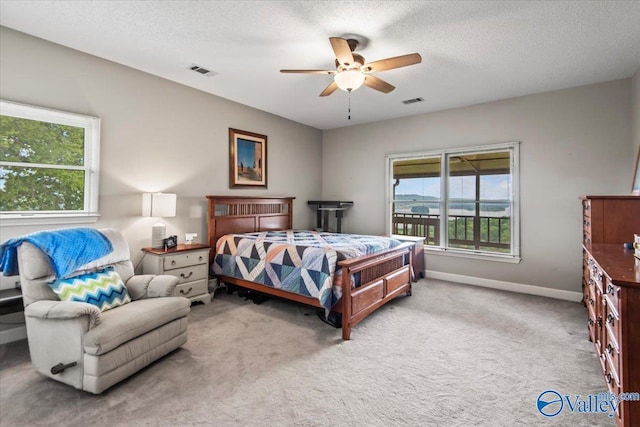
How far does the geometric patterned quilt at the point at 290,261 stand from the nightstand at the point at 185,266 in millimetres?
329

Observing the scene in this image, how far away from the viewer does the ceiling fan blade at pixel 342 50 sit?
93.7 inches

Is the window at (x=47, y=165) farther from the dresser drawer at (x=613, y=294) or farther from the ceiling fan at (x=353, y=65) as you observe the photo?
the dresser drawer at (x=613, y=294)

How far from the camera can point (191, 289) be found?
363 cm

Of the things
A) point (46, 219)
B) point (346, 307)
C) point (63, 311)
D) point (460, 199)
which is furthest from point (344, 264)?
point (460, 199)

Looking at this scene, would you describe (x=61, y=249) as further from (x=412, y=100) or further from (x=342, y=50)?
(x=412, y=100)

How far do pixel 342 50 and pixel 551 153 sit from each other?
337 cm

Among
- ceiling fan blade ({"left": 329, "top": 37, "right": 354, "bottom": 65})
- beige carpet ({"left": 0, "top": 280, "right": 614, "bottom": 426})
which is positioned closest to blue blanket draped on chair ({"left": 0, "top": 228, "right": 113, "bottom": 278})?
beige carpet ({"left": 0, "top": 280, "right": 614, "bottom": 426})

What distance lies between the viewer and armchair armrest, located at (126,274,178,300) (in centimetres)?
260

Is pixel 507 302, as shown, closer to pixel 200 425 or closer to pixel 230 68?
pixel 200 425

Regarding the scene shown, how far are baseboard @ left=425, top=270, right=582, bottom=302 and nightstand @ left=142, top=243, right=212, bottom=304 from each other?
354cm

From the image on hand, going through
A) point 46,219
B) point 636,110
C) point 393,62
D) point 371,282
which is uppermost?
point 393,62

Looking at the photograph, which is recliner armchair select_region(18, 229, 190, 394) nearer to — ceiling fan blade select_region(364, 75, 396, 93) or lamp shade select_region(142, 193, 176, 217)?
lamp shade select_region(142, 193, 176, 217)

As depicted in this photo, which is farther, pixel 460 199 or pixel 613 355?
pixel 460 199

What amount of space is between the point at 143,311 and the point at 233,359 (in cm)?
78
